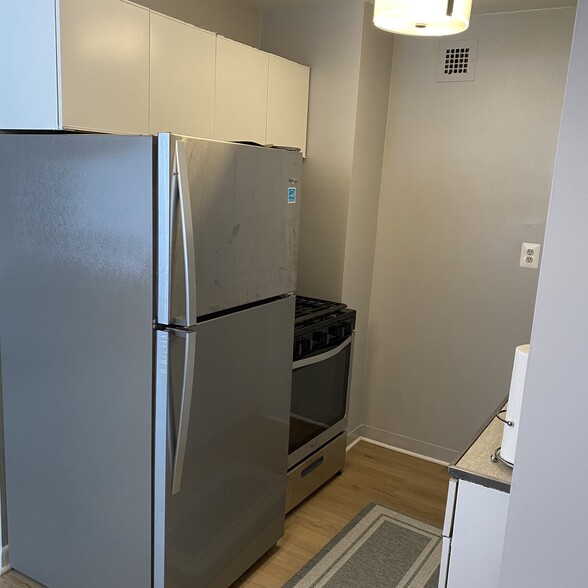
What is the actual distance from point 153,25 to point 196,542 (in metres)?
1.77

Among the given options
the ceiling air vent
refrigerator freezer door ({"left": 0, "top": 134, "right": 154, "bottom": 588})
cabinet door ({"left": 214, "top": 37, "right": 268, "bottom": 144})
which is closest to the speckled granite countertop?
refrigerator freezer door ({"left": 0, "top": 134, "right": 154, "bottom": 588})

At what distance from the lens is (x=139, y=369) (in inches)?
72.2

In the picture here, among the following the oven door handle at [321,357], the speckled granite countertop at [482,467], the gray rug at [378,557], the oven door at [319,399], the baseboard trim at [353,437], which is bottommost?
the gray rug at [378,557]

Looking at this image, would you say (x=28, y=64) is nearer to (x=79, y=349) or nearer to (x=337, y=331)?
(x=79, y=349)

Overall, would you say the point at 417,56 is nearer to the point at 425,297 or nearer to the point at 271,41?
the point at 271,41

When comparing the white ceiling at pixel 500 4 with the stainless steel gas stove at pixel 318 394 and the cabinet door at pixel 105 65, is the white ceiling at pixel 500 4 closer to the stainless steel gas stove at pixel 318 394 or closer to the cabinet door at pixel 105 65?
the cabinet door at pixel 105 65

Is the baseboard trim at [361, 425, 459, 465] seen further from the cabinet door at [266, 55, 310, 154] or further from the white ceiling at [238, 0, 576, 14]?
the white ceiling at [238, 0, 576, 14]

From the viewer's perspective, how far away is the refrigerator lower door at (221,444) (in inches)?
72.4

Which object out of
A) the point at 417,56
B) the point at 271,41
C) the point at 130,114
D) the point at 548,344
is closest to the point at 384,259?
the point at 417,56

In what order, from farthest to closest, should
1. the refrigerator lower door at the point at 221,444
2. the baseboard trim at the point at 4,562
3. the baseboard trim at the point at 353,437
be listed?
the baseboard trim at the point at 353,437, the baseboard trim at the point at 4,562, the refrigerator lower door at the point at 221,444

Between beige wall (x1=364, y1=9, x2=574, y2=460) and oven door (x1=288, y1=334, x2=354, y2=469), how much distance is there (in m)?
0.48

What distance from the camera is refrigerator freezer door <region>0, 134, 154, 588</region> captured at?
5.87 ft

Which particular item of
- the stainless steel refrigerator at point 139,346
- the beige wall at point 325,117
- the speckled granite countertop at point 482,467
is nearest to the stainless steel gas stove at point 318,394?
the beige wall at point 325,117

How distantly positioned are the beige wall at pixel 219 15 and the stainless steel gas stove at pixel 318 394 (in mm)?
1385
